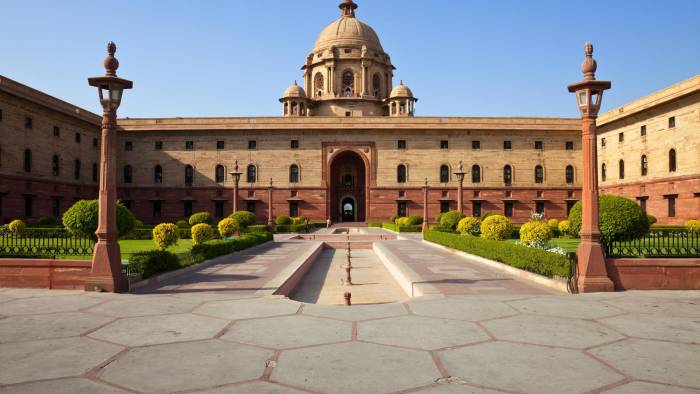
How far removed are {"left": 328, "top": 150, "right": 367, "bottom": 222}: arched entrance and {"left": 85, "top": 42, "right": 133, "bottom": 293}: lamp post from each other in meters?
35.0

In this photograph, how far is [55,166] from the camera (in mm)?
33406

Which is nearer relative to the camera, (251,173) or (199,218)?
(199,218)

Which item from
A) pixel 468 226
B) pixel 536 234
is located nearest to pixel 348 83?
pixel 468 226

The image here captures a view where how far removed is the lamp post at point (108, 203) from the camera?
27.3 ft

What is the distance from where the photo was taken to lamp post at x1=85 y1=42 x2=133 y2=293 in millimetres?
8336

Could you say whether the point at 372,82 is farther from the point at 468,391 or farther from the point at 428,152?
the point at 468,391

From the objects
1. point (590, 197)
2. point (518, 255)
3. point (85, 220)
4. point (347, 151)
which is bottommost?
point (518, 255)

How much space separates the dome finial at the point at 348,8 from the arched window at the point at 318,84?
900 cm

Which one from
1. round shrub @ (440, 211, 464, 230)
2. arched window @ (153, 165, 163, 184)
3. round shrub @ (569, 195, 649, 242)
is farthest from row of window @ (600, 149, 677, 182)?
arched window @ (153, 165, 163, 184)

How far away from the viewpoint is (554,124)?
40344 mm

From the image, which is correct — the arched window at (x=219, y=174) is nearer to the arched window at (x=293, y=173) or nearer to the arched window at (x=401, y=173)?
the arched window at (x=293, y=173)

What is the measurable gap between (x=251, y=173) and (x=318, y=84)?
15951mm

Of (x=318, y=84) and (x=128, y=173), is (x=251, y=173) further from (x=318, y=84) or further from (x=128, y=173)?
(x=318, y=84)

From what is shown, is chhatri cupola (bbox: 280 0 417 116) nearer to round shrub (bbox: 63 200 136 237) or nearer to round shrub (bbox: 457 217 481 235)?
round shrub (bbox: 457 217 481 235)
